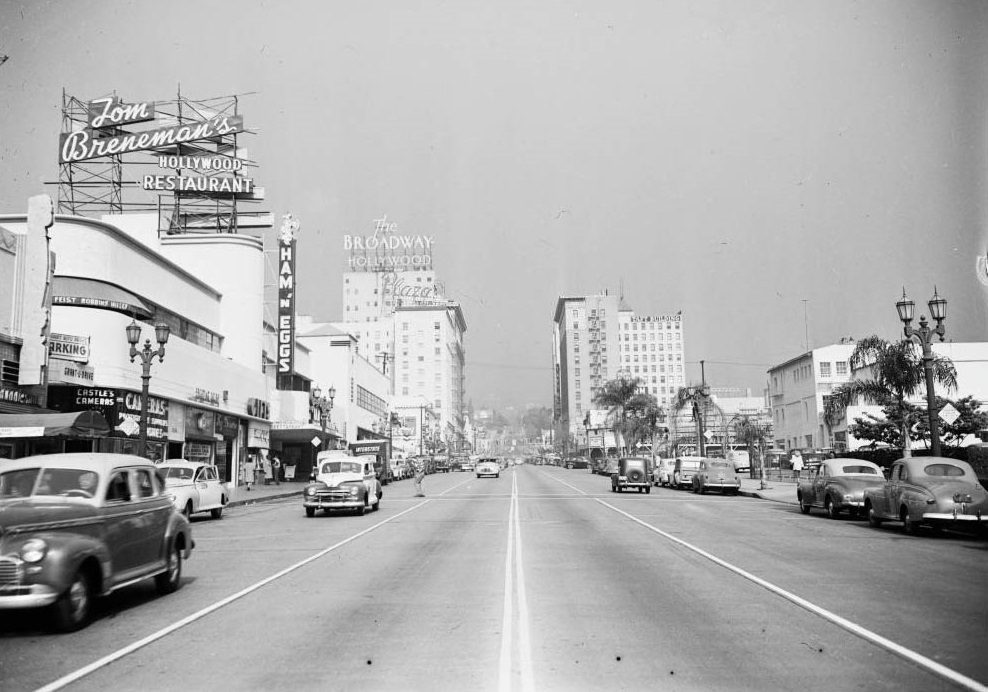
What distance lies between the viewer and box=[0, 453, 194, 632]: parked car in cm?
831

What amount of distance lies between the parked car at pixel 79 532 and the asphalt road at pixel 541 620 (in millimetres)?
409

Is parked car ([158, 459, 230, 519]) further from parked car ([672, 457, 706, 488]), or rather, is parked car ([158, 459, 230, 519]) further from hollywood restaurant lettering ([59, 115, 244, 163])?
hollywood restaurant lettering ([59, 115, 244, 163])

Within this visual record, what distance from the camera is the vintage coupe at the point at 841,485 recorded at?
22922 mm

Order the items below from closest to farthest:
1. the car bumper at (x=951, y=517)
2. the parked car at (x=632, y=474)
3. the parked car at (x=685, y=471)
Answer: the car bumper at (x=951, y=517) → the parked car at (x=632, y=474) → the parked car at (x=685, y=471)

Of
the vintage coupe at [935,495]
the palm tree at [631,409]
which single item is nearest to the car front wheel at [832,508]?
the vintage coupe at [935,495]

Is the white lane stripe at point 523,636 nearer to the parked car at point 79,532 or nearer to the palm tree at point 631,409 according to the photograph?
the parked car at point 79,532

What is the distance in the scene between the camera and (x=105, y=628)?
897 cm

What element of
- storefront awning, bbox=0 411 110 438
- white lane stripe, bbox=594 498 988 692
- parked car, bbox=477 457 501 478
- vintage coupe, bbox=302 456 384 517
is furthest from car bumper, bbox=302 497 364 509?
parked car, bbox=477 457 501 478

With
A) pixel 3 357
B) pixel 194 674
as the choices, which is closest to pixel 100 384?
pixel 3 357

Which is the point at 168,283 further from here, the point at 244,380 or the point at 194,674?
the point at 194,674

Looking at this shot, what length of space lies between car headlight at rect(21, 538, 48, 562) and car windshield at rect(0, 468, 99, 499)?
3.68 feet

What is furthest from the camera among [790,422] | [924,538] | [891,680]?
[790,422]

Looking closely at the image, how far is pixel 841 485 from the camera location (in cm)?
2327

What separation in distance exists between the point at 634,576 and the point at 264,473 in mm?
44473
